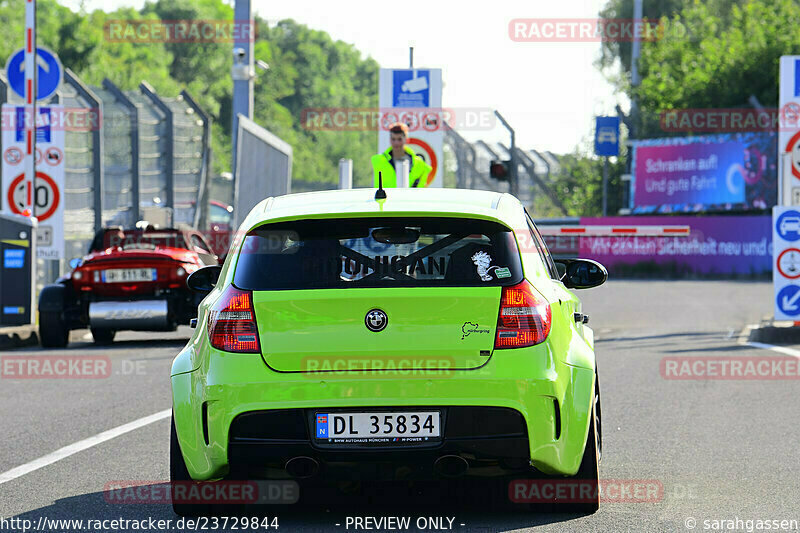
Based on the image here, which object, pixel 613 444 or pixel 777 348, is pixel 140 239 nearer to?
pixel 777 348

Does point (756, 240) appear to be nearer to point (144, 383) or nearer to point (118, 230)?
point (118, 230)

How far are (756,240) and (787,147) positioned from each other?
22731mm

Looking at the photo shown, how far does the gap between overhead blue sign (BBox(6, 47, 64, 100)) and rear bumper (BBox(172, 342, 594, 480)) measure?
1377cm

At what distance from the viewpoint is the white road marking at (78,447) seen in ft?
25.8

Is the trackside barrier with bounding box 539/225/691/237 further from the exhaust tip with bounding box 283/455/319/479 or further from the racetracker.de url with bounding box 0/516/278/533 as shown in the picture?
the exhaust tip with bounding box 283/455/319/479

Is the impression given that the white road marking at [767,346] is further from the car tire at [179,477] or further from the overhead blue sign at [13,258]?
the car tire at [179,477]

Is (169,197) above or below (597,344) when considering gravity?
above

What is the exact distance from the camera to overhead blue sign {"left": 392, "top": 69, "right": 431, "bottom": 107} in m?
→ 18.6

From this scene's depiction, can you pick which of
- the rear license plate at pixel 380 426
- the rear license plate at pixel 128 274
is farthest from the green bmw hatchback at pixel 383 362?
the rear license plate at pixel 128 274

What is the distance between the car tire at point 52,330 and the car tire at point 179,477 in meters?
9.96

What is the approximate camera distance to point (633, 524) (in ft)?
20.9

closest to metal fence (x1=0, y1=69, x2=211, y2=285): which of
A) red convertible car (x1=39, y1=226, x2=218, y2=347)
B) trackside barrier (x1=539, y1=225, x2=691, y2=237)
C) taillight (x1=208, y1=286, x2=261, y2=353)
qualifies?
red convertible car (x1=39, y1=226, x2=218, y2=347)

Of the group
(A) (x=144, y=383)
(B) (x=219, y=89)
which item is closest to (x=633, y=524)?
(A) (x=144, y=383)

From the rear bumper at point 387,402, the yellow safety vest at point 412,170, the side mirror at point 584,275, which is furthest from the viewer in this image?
the yellow safety vest at point 412,170
